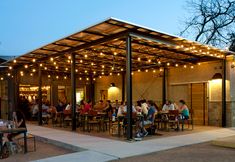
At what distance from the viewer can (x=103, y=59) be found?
14.1m

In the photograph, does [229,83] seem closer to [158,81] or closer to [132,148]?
[158,81]

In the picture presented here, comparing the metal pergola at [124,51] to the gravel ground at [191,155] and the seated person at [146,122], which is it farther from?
the gravel ground at [191,155]

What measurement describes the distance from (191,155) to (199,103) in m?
7.23

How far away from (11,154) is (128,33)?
4.62 metres

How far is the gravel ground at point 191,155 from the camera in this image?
6551 millimetres

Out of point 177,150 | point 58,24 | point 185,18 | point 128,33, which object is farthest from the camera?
point 58,24

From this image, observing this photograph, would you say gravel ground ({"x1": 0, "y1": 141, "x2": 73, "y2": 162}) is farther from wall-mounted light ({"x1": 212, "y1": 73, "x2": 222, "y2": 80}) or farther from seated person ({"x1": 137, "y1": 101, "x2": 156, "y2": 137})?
wall-mounted light ({"x1": 212, "y1": 73, "x2": 222, "y2": 80})

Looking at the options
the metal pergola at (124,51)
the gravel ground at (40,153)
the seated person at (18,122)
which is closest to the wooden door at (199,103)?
the metal pergola at (124,51)

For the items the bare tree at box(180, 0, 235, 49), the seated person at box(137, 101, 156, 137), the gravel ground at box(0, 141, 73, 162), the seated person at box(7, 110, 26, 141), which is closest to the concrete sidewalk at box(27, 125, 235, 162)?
the gravel ground at box(0, 141, 73, 162)

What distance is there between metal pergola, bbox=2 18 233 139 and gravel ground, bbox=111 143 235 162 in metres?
1.80

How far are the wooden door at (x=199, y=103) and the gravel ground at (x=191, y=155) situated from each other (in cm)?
584

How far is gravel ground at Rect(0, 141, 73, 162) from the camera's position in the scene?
7.14 metres

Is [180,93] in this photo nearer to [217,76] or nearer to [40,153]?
[217,76]

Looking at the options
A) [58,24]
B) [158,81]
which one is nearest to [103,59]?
[158,81]
